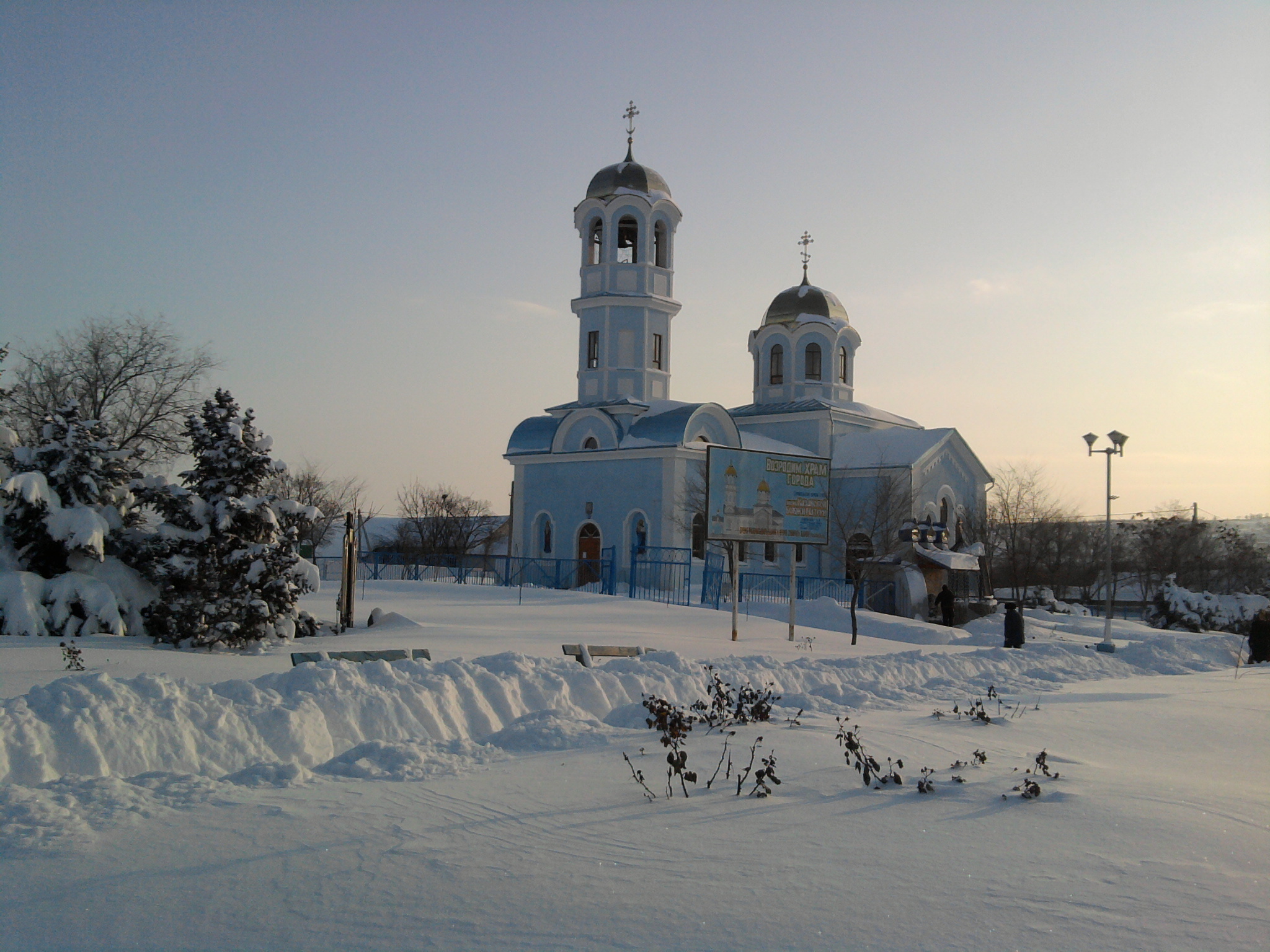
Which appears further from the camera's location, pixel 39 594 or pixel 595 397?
pixel 595 397

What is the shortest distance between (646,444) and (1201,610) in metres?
17.1

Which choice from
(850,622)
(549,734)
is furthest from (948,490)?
(549,734)

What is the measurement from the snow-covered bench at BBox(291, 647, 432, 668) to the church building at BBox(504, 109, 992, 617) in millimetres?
20602

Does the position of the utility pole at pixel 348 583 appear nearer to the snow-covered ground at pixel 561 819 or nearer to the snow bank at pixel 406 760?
the snow-covered ground at pixel 561 819

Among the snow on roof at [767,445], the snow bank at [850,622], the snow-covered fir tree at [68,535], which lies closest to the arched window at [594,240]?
the snow on roof at [767,445]

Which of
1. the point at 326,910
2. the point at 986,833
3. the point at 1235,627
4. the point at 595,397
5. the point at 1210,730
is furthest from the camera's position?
the point at 595,397

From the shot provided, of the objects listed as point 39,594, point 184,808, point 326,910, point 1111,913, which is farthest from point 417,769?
point 39,594

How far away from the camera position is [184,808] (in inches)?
238

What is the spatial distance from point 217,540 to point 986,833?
9.81m

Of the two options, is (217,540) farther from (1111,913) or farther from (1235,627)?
(1235,627)

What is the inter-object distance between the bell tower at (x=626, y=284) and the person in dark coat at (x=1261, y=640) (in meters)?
19.4

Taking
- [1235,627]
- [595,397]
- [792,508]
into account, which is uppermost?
[595,397]

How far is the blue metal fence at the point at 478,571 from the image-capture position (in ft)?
91.5

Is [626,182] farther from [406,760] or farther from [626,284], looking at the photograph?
[406,760]
